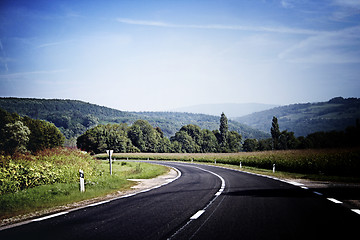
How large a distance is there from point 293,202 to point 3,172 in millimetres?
11208

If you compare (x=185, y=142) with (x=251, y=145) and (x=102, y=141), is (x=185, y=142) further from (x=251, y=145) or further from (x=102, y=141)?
(x=102, y=141)

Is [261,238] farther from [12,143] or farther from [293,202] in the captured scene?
[12,143]

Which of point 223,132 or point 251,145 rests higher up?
point 223,132

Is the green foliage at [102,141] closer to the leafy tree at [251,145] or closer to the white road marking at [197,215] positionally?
the leafy tree at [251,145]

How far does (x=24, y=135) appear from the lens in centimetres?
5659

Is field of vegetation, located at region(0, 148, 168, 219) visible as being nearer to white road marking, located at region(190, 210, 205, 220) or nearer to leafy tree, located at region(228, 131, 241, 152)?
white road marking, located at region(190, 210, 205, 220)

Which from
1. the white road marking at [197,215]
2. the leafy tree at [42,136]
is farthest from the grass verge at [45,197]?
the leafy tree at [42,136]

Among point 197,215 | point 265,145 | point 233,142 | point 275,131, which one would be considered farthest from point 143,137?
point 197,215

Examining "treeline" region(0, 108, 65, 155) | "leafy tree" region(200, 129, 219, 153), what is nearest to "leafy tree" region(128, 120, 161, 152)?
"leafy tree" region(200, 129, 219, 153)

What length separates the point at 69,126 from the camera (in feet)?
466

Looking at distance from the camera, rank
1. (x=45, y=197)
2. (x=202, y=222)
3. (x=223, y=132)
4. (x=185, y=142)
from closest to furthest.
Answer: (x=202, y=222) → (x=45, y=197) → (x=185, y=142) → (x=223, y=132)

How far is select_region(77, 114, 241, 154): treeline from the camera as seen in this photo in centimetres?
9662

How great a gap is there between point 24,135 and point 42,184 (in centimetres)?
4990

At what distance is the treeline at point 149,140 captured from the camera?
96.6 m
